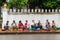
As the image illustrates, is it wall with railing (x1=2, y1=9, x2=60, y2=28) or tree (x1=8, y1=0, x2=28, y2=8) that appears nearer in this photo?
wall with railing (x1=2, y1=9, x2=60, y2=28)

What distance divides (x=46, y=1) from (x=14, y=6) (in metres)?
2.91

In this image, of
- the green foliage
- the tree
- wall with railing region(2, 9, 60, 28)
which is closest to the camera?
wall with railing region(2, 9, 60, 28)

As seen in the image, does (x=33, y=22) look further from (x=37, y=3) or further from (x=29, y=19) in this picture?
(x=37, y=3)

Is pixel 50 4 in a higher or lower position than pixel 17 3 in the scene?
lower

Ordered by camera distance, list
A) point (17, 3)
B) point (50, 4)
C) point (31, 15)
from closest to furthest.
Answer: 1. point (31, 15)
2. point (17, 3)
3. point (50, 4)

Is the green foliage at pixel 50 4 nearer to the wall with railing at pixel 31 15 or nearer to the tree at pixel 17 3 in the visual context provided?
the wall with railing at pixel 31 15

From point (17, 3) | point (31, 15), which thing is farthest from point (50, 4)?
point (17, 3)

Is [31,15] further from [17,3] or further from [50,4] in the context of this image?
[50,4]

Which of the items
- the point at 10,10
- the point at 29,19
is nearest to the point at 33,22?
the point at 29,19

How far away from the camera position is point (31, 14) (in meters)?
23.0

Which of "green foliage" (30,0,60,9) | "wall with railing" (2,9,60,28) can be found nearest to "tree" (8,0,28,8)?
"wall with railing" (2,9,60,28)

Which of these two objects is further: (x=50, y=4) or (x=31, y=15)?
(x=50, y=4)

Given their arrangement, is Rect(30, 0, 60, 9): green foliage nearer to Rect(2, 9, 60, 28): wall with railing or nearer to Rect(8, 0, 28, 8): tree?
Rect(2, 9, 60, 28): wall with railing

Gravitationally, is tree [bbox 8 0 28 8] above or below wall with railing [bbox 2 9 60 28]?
above
